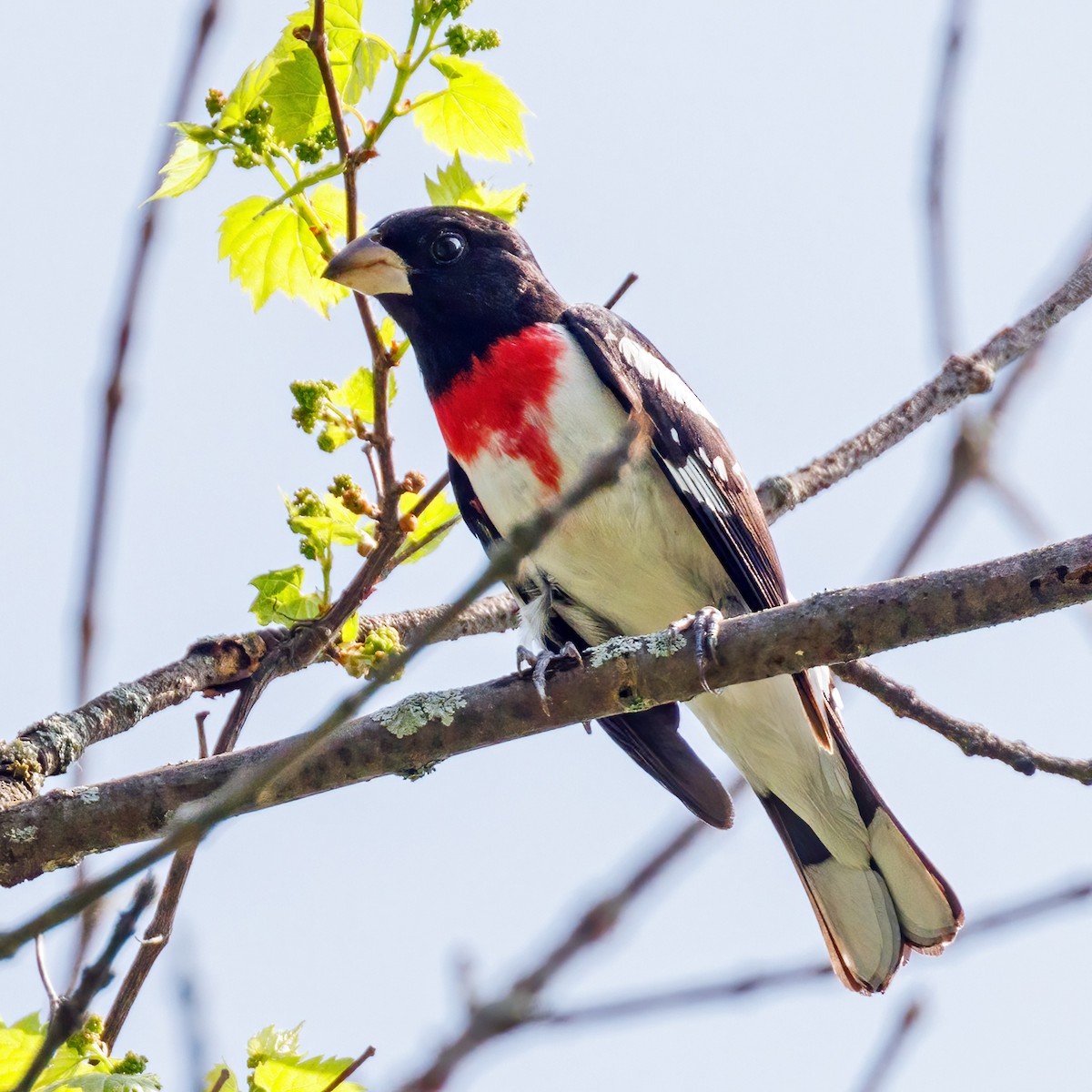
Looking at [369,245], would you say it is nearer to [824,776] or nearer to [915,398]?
[915,398]

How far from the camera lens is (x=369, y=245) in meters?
3.88

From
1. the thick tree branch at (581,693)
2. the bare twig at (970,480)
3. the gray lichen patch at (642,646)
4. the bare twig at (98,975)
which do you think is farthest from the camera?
the gray lichen patch at (642,646)

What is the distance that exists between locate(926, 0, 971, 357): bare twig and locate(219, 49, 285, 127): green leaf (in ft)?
5.19

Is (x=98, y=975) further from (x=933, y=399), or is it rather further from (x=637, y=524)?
(x=933, y=399)

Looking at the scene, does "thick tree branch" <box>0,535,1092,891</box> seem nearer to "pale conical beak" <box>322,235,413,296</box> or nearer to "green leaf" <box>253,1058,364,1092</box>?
"green leaf" <box>253,1058,364,1092</box>

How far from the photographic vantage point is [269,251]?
3.57 m

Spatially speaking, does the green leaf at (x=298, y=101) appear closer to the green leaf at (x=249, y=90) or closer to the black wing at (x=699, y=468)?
the green leaf at (x=249, y=90)

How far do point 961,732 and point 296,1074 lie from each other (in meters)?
1.88

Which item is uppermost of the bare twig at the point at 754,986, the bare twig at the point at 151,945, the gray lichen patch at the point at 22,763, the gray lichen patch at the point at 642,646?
the gray lichen patch at the point at 22,763

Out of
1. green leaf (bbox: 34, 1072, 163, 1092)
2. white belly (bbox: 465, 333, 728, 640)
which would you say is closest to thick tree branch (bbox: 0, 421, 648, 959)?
green leaf (bbox: 34, 1072, 163, 1092)

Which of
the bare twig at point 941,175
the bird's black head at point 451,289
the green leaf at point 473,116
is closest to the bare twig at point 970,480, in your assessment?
the bare twig at point 941,175

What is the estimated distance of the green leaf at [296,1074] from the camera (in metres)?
2.64

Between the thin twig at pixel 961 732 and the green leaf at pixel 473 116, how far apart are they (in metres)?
1.60

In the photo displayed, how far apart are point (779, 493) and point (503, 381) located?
1.03 metres
